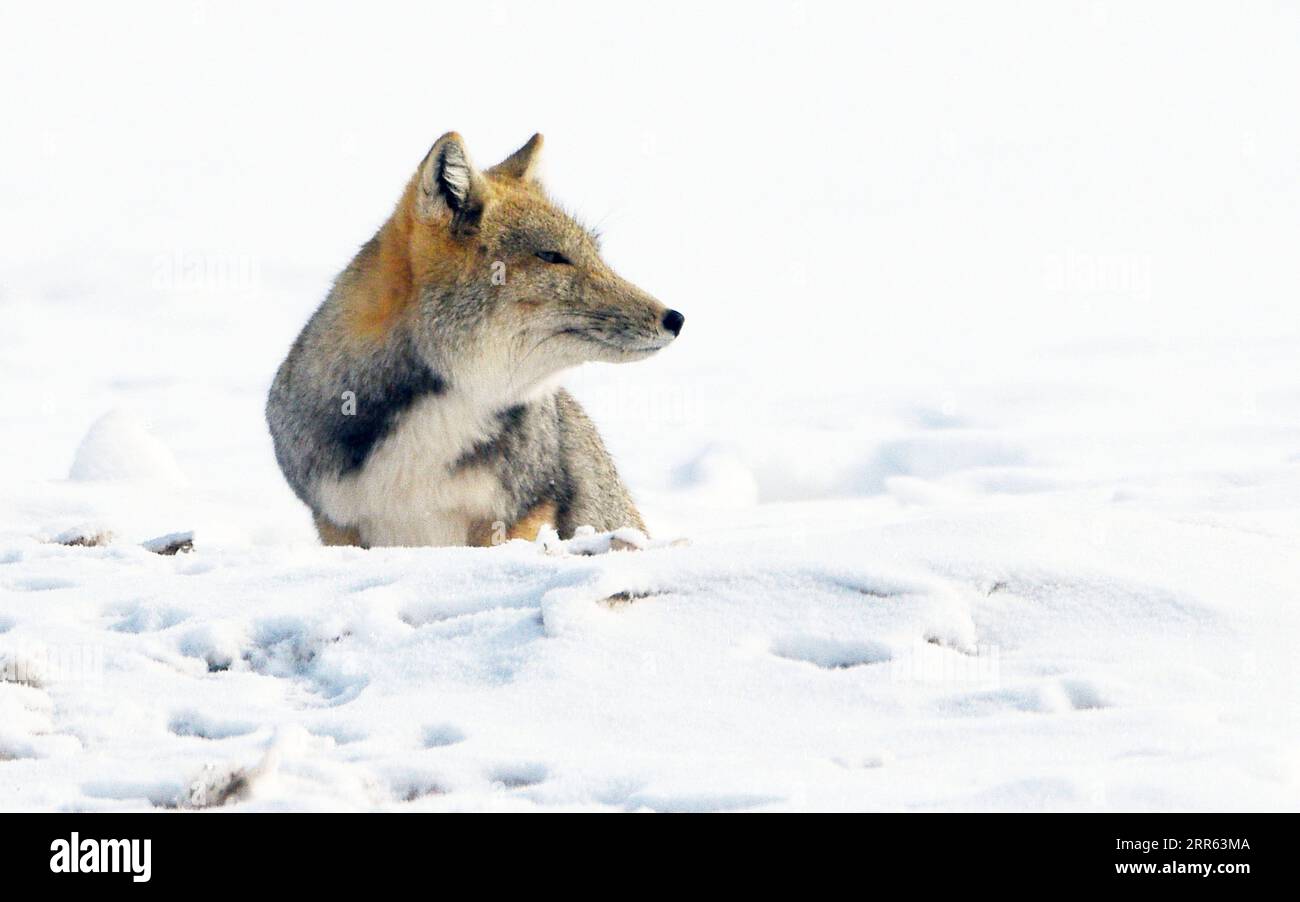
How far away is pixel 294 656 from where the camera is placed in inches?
199

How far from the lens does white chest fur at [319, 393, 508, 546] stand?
7.07 metres

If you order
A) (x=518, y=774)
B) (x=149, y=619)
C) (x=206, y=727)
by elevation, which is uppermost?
(x=149, y=619)

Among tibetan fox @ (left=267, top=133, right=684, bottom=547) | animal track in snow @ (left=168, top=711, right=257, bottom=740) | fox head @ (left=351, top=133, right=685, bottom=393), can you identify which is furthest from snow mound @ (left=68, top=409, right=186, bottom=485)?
animal track in snow @ (left=168, top=711, right=257, bottom=740)

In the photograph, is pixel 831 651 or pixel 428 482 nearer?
pixel 831 651

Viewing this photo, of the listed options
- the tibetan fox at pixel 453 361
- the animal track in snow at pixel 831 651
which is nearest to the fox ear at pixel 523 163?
the tibetan fox at pixel 453 361

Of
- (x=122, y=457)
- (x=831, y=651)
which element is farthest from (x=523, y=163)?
(x=122, y=457)

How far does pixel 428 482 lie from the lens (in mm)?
7062

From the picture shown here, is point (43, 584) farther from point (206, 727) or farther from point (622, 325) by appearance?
point (622, 325)

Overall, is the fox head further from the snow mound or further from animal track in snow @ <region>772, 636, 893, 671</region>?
the snow mound

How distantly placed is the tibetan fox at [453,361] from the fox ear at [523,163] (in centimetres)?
39

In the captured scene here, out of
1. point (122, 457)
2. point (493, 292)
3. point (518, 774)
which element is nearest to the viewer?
point (518, 774)

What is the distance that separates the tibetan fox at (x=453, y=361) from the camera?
7.12m

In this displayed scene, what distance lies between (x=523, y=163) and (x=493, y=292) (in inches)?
46.8
